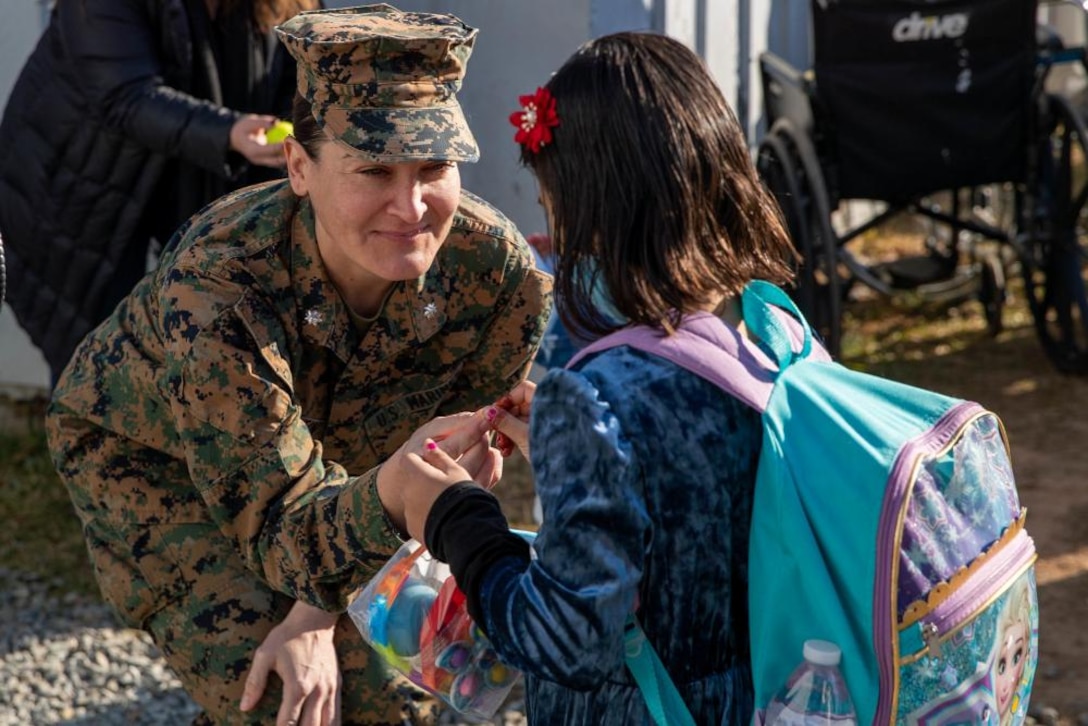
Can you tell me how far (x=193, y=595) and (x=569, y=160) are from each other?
1.22 m

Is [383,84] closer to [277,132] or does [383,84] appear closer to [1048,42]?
[277,132]

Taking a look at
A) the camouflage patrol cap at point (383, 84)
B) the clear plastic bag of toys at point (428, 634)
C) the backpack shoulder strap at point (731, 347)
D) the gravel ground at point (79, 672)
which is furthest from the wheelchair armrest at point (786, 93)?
the backpack shoulder strap at point (731, 347)

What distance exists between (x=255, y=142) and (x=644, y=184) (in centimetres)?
224

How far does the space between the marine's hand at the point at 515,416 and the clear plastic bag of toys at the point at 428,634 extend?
0.21 metres

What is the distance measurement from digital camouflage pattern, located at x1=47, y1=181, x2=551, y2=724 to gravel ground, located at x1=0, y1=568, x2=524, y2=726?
4.01 ft

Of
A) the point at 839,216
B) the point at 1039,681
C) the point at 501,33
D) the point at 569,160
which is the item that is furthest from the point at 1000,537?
the point at 839,216

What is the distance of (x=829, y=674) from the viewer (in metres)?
1.85

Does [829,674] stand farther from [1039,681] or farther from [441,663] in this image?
[1039,681]

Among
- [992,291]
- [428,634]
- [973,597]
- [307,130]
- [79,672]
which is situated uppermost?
[307,130]

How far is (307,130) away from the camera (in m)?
2.54

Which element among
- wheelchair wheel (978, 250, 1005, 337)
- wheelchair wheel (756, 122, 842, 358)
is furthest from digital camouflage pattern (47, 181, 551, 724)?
wheelchair wheel (978, 250, 1005, 337)

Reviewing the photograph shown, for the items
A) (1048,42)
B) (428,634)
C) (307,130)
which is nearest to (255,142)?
(307,130)

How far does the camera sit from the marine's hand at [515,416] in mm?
2324

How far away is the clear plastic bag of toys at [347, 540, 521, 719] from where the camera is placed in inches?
90.7
